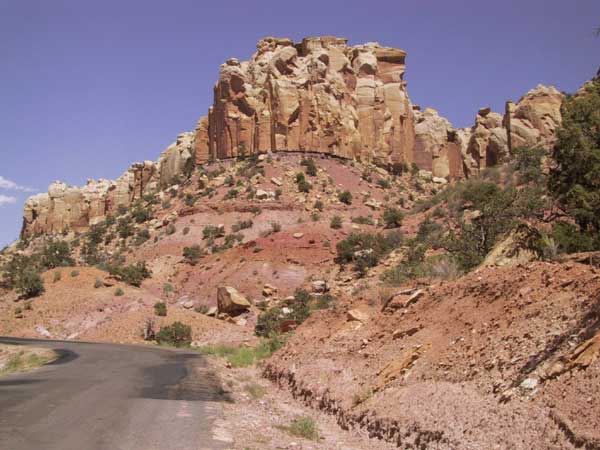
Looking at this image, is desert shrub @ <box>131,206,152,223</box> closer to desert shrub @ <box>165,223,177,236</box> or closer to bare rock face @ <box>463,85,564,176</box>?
desert shrub @ <box>165,223,177,236</box>

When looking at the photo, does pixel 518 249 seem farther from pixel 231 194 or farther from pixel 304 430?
pixel 231 194

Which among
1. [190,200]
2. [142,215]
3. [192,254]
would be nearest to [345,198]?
[190,200]

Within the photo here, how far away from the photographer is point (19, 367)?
1600 cm

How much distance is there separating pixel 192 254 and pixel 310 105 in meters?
25.2

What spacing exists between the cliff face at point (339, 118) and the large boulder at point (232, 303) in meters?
30.4

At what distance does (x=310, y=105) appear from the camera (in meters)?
61.6

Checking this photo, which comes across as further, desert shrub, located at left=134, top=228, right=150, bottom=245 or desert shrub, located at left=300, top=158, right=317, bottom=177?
desert shrub, located at left=300, top=158, right=317, bottom=177

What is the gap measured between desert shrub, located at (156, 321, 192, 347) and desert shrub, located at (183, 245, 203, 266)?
14610 mm

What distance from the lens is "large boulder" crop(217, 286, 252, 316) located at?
107 feet

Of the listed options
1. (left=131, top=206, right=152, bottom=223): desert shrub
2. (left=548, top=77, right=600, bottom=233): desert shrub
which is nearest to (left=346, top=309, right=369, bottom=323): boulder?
(left=548, top=77, right=600, bottom=233): desert shrub

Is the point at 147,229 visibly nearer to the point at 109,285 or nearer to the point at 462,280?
the point at 109,285

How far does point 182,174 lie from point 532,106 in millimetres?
41701

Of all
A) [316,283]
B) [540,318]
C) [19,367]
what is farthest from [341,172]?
[540,318]

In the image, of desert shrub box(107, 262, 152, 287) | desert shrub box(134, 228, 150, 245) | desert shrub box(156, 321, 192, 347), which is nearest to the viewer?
desert shrub box(156, 321, 192, 347)
